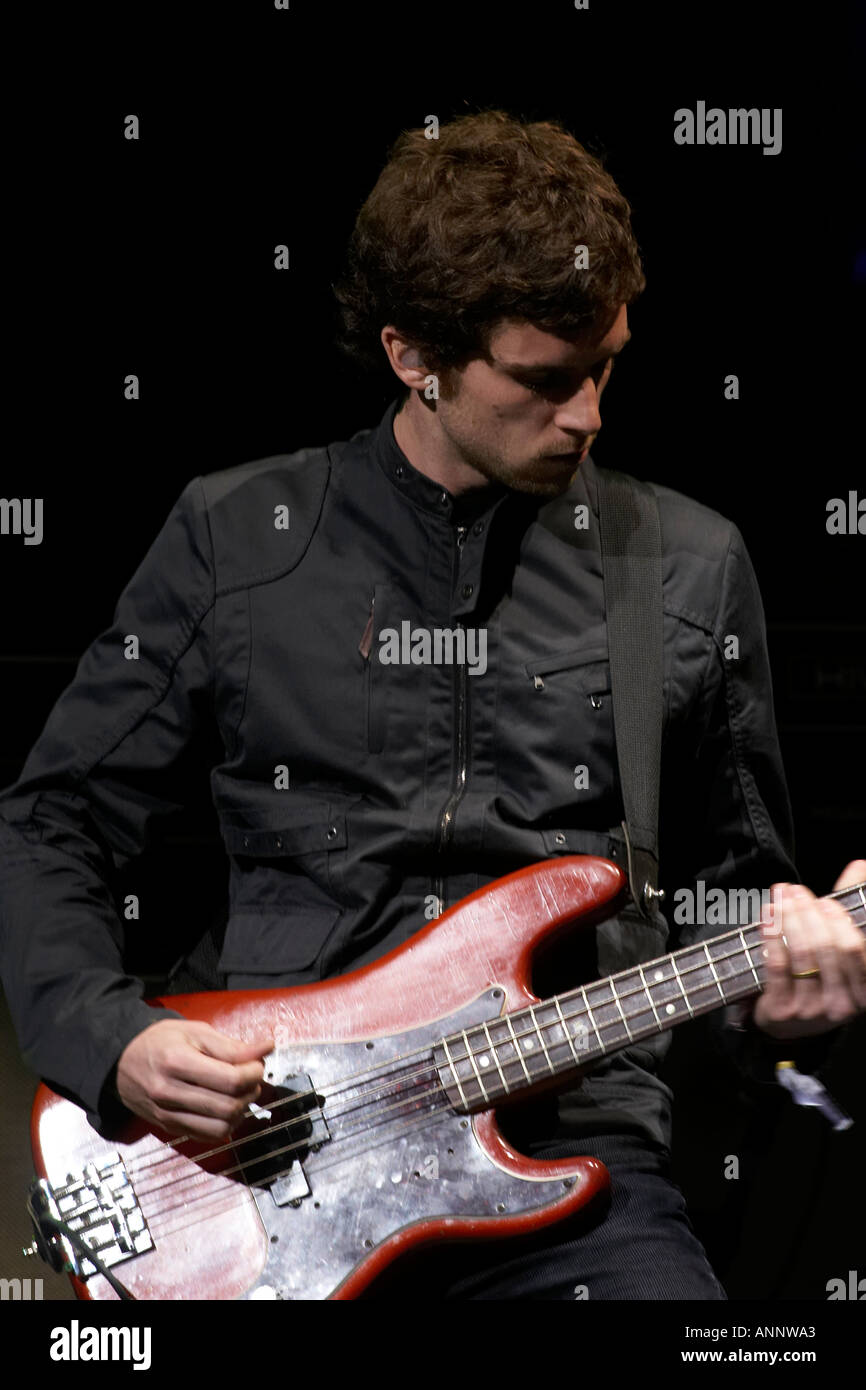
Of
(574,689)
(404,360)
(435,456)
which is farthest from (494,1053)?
(404,360)

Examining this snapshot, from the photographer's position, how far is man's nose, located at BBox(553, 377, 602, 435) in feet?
5.86

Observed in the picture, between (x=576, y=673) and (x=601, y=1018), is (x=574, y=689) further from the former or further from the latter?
(x=601, y=1018)

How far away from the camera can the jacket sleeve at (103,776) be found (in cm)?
176

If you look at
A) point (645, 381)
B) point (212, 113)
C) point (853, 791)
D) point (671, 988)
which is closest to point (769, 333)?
point (645, 381)

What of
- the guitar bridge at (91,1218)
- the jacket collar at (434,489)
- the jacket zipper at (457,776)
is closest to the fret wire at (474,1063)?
the jacket zipper at (457,776)

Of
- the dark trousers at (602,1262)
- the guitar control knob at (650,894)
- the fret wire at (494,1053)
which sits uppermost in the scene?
the guitar control knob at (650,894)

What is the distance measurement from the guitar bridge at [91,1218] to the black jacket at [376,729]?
0.19 meters

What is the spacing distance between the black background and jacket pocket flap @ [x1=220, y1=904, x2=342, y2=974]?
2.12ft

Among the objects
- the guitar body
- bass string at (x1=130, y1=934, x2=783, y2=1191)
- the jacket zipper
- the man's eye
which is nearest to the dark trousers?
the guitar body

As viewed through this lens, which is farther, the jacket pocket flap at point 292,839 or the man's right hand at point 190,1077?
the jacket pocket flap at point 292,839

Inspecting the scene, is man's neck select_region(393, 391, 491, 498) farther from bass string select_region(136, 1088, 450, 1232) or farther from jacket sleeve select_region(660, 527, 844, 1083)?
bass string select_region(136, 1088, 450, 1232)

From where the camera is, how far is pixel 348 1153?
1585mm

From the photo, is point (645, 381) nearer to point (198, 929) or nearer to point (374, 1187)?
point (198, 929)

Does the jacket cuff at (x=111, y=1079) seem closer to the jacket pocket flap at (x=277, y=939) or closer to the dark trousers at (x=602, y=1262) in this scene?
the jacket pocket flap at (x=277, y=939)
